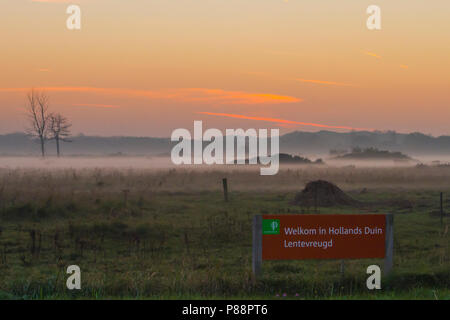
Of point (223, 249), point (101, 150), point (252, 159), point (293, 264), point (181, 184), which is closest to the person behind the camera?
point (293, 264)

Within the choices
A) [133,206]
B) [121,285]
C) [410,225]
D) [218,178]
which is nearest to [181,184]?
[218,178]

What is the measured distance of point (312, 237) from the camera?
1124 cm

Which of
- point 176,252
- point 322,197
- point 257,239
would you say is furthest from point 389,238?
point 322,197

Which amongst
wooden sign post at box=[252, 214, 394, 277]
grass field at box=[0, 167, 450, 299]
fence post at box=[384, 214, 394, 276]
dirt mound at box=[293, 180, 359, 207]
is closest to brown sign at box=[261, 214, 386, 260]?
wooden sign post at box=[252, 214, 394, 277]

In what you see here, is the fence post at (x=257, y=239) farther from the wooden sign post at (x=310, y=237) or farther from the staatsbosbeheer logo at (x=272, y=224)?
the staatsbosbeheer logo at (x=272, y=224)

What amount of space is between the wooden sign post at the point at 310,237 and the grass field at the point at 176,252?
0.61 meters

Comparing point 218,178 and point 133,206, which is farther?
point 218,178

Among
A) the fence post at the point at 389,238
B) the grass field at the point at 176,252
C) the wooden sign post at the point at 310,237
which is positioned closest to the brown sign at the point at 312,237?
the wooden sign post at the point at 310,237

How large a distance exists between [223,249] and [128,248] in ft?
8.96

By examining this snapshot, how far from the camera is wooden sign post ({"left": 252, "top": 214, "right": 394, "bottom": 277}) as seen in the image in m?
11.2

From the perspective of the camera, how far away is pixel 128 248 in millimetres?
16812

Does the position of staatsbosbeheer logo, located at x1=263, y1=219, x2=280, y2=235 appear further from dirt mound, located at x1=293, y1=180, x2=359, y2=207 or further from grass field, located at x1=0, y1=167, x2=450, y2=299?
dirt mound, located at x1=293, y1=180, x2=359, y2=207
